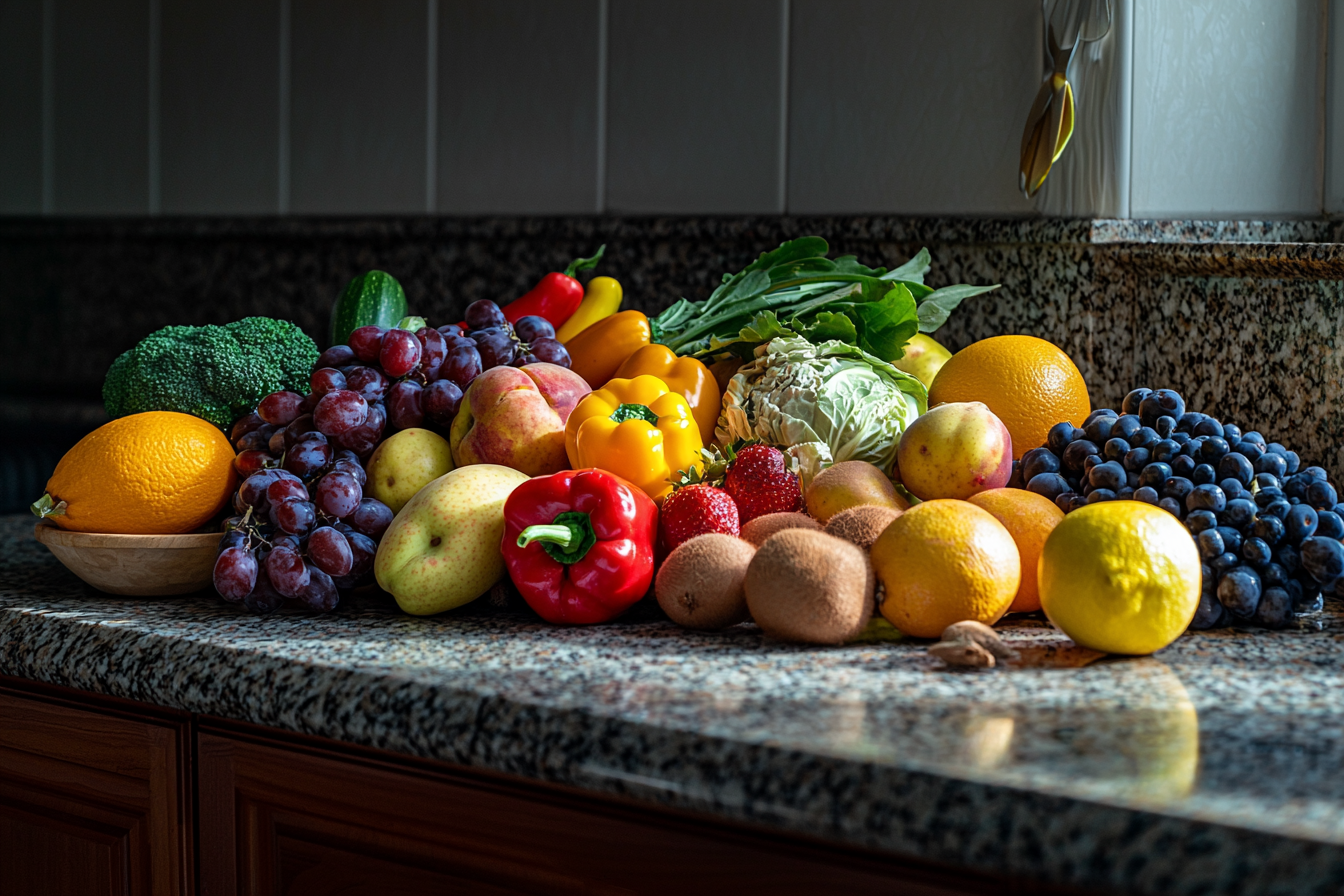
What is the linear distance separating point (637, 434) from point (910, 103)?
0.64m

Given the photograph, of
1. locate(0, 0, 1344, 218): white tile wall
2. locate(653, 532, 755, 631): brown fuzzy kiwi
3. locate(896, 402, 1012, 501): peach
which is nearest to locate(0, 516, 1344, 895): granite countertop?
locate(653, 532, 755, 631): brown fuzzy kiwi

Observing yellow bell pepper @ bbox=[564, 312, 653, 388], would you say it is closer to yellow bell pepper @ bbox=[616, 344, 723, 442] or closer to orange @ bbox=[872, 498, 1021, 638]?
yellow bell pepper @ bbox=[616, 344, 723, 442]

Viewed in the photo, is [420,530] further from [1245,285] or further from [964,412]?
[1245,285]

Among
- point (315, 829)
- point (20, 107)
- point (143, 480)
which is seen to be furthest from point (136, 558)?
point (20, 107)

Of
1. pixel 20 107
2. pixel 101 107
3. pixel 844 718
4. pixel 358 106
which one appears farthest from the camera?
pixel 20 107

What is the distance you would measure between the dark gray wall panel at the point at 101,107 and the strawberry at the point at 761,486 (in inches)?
59.0

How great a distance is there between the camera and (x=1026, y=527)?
90cm

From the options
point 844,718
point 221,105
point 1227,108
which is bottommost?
point 844,718

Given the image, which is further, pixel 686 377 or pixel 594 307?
pixel 594 307

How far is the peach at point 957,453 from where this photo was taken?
0.97m

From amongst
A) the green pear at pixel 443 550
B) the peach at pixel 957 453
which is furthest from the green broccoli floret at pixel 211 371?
the peach at pixel 957 453

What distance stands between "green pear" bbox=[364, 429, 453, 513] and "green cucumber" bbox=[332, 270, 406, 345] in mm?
373

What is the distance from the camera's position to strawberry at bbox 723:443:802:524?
975mm

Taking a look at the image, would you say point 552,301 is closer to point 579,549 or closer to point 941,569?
point 579,549
